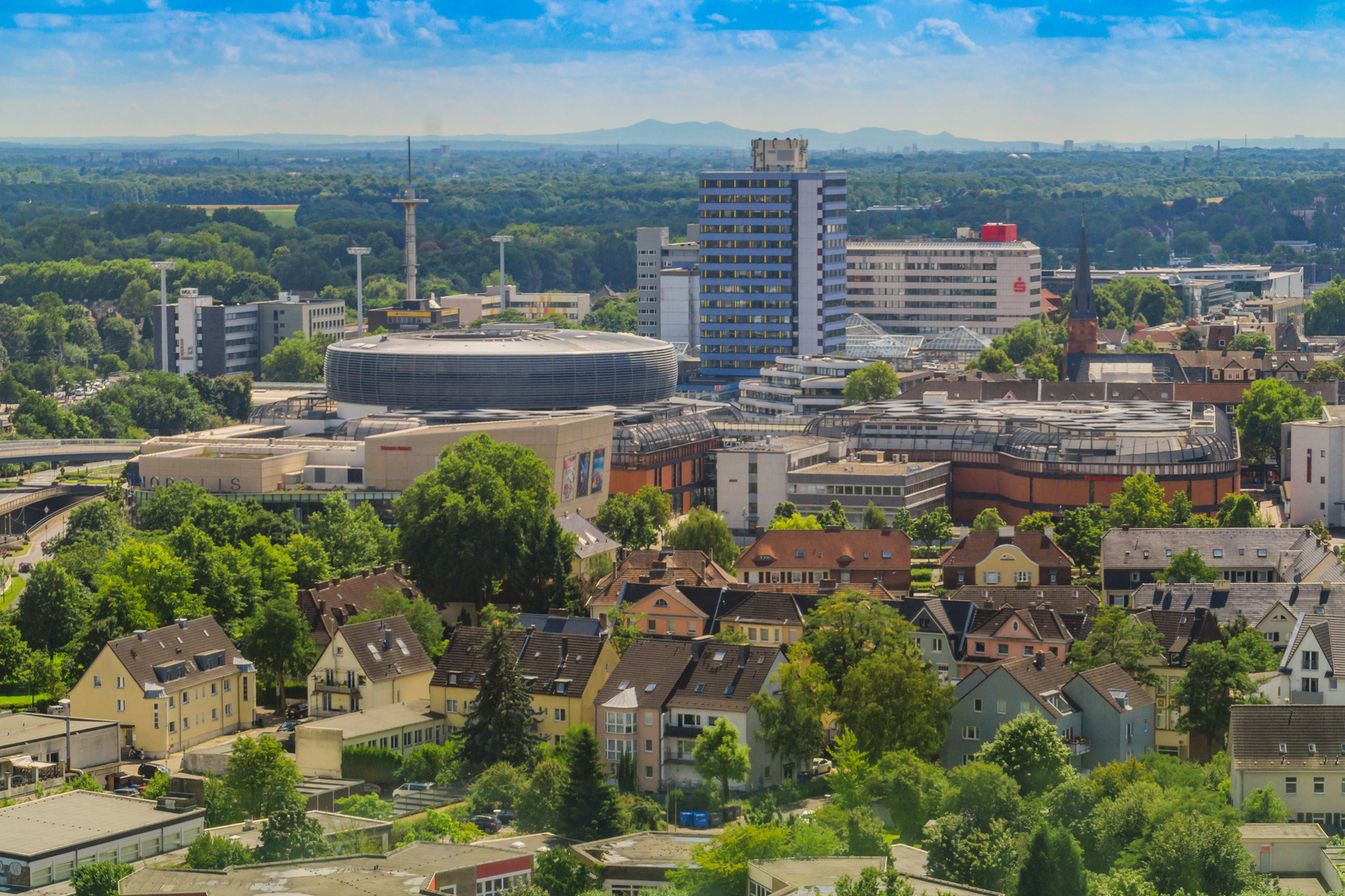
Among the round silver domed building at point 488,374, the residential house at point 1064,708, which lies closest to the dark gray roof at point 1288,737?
the residential house at point 1064,708

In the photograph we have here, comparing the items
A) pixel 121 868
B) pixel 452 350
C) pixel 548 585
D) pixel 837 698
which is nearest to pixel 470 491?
pixel 548 585

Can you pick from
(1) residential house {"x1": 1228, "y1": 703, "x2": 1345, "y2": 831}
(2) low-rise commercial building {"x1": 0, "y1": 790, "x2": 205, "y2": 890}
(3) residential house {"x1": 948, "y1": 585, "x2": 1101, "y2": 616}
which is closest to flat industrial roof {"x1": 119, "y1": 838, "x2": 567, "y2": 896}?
(2) low-rise commercial building {"x1": 0, "y1": 790, "x2": 205, "y2": 890}

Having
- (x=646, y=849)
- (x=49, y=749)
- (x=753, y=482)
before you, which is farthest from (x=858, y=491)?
(x=646, y=849)

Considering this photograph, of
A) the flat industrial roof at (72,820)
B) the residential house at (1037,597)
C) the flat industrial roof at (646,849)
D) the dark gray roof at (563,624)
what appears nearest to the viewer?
the flat industrial roof at (646,849)

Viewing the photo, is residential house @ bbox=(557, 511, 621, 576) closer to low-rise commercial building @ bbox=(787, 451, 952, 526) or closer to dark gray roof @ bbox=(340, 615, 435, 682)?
dark gray roof @ bbox=(340, 615, 435, 682)

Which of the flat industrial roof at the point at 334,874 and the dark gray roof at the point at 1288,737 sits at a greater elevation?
the dark gray roof at the point at 1288,737

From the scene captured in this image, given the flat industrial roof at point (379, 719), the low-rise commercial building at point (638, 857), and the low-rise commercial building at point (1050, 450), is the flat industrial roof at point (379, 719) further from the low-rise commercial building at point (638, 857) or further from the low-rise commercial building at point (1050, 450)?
the low-rise commercial building at point (1050, 450)

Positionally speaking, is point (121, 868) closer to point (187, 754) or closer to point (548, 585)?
point (187, 754)
